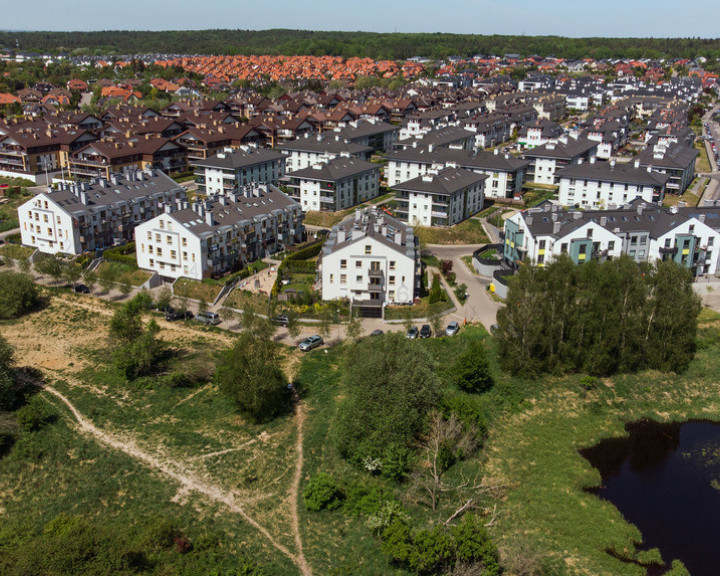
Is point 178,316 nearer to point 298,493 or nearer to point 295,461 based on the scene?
point 295,461

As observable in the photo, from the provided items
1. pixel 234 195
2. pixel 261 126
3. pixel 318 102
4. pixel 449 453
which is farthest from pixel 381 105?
pixel 449 453

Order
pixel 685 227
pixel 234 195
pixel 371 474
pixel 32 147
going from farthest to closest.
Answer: pixel 32 147, pixel 234 195, pixel 685 227, pixel 371 474

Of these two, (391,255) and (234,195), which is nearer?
(391,255)

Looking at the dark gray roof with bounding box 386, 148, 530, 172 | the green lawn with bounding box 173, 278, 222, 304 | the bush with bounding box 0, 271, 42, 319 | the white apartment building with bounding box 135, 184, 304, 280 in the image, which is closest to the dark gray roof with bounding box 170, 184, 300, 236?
the white apartment building with bounding box 135, 184, 304, 280

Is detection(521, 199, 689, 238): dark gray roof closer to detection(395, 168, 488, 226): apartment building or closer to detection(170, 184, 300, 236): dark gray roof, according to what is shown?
detection(395, 168, 488, 226): apartment building

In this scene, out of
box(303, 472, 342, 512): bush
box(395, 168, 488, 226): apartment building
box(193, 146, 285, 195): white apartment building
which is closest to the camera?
box(303, 472, 342, 512): bush

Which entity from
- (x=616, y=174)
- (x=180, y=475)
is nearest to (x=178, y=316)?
(x=180, y=475)

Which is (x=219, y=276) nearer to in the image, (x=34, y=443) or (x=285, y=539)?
(x=34, y=443)
